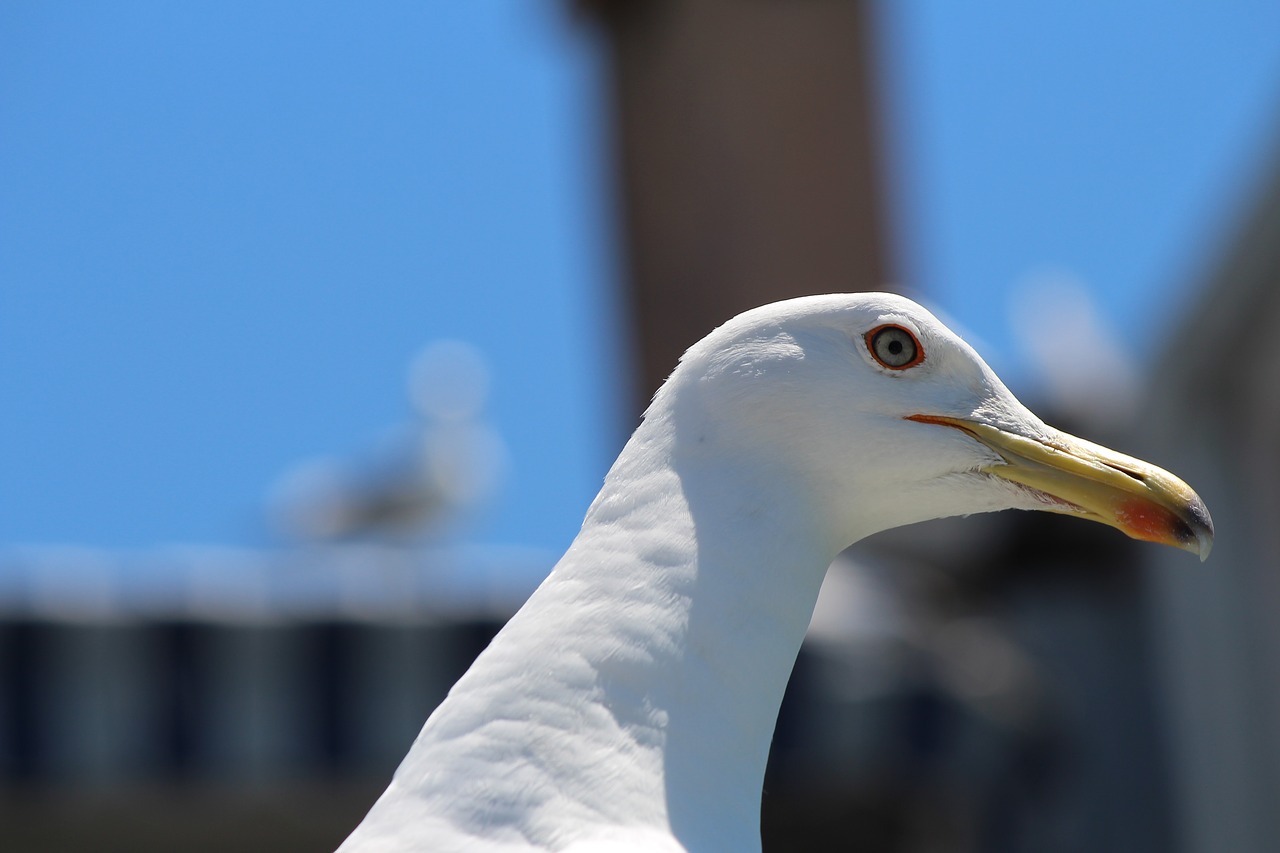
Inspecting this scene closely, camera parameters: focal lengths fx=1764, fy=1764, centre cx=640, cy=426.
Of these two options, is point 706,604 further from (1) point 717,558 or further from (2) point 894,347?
(2) point 894,347

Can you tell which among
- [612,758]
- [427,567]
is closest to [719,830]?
[612,758]

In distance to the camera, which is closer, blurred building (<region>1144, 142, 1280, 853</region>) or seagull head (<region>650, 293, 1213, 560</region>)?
seagull head (<region>650, 293, 1213, 560</region>)

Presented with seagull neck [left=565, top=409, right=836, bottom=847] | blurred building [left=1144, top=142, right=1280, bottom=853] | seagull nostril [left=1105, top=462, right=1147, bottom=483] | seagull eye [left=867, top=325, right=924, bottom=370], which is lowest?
blurred building [left=1144, top=142, right=1280, bottom=853]

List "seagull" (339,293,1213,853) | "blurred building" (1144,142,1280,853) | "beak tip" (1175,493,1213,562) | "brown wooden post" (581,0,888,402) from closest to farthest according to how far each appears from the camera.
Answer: "seagull" (339,293,1213,853), "beak tip" (1175,493,1213,562), "blurred building" (1144,142,1280,853), "brown wooden post" (581,0,888,402)

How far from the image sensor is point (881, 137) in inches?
485

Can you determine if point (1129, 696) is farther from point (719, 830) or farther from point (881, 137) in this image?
point (719, 830)

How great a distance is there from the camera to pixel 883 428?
2750mm

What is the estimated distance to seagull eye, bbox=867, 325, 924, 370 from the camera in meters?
2.76

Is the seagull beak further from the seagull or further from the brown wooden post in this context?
the brown wooden post

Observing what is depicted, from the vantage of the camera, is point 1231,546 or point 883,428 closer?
point 883,428

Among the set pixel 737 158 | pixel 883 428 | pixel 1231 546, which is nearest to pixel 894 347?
pixel 883 428

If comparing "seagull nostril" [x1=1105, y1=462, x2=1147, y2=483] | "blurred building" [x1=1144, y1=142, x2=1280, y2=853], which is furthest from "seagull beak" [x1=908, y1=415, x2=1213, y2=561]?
"blurred building" [x1=1144, y1=142, x2=1280, y2=853]

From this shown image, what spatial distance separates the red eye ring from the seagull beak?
89 mm

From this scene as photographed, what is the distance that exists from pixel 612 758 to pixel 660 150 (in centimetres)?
975
